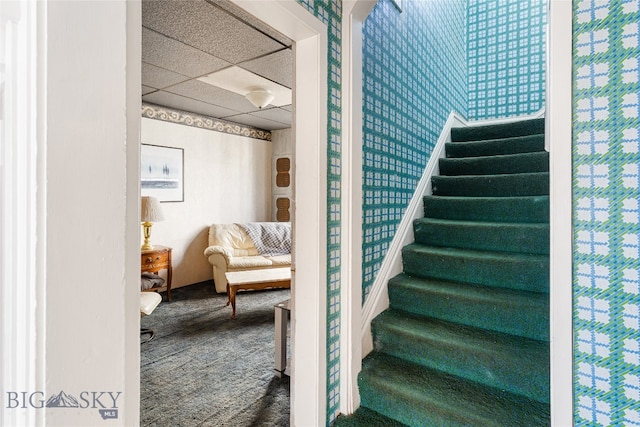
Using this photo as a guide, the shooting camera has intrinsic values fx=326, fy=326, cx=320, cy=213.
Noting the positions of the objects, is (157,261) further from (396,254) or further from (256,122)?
(396,254)

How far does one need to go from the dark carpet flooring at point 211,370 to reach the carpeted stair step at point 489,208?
1711 millimetres

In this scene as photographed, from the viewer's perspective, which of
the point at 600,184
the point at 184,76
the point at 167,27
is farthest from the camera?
the point at 184,76

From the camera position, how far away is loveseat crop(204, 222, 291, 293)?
4.37 m

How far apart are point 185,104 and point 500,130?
365cm

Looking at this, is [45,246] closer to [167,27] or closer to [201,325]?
[167,27]

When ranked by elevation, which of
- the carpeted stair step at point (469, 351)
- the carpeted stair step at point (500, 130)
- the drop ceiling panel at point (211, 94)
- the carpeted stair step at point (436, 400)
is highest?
the drop ceiling panel at point (211, 94)

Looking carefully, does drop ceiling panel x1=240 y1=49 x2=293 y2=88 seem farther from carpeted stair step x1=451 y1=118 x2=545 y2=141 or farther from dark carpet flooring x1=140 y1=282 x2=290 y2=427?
dark carpet flooring x1=140 y1=282 x2=290 y2=427

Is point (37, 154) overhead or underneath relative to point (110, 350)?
overhead

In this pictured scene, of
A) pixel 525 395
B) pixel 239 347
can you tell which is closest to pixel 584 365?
pixel 525 395

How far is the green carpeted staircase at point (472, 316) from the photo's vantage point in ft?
5.00

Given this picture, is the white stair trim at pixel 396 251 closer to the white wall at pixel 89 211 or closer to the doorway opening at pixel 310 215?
the doorway opening at pixel 310 215

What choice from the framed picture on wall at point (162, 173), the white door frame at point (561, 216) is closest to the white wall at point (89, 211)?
the white door frame at point (561, 216)

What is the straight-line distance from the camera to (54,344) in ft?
1.34

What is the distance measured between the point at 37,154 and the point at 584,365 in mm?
1536
